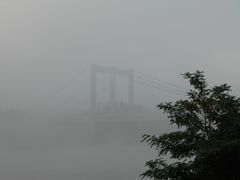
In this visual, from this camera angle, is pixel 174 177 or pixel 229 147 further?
pixel 174 177

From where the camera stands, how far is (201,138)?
3.08m

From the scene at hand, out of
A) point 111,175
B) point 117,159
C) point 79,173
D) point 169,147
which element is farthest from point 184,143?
point 117,159

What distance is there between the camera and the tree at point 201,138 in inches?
114

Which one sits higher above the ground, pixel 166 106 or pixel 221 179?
pixel 166 106

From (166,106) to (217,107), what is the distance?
1.38ft

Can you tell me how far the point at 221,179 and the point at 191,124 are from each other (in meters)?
0.47

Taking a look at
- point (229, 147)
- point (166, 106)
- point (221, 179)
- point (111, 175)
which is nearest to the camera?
point (229, 147)

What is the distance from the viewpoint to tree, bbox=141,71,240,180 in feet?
9.49

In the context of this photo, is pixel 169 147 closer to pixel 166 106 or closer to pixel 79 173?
pixel 166 106

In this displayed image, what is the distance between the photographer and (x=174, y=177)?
3094mm

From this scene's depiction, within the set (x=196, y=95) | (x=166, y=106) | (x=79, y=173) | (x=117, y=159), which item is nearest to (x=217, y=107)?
(x=196, y=95)

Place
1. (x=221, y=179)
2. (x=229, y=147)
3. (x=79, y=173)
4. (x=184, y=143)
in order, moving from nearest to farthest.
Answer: (x=229, y=147) → (x=221, y=179) → (x=184, y=143) → (x=79, y=173)

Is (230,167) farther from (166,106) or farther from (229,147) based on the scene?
(166,106)

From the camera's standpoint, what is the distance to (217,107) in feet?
10.5
